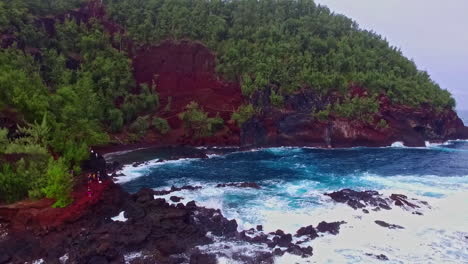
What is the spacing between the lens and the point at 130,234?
72.3 ft

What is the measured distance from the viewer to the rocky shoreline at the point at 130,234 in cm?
2022

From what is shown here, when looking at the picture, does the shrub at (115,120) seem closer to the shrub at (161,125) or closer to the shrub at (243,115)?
the shrub at (161,125)

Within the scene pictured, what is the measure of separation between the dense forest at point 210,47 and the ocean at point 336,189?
851 cm

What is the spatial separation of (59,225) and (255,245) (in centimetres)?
1142

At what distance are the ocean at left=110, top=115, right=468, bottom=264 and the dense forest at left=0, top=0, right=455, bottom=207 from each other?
8.51 m

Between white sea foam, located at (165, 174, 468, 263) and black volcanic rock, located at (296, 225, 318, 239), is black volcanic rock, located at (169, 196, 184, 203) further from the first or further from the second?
black volcanic rock, located at (296, 225, 318, 239)

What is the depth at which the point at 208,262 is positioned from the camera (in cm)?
1998

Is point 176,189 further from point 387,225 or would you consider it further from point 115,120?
point 115,120

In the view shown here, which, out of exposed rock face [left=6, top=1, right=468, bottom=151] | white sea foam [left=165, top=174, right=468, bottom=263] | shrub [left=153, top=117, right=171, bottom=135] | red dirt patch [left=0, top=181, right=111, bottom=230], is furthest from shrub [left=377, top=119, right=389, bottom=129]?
red dirt patch [left=0, top=181, right=111, bottom=230]

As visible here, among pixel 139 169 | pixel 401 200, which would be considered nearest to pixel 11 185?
pixel 139 169

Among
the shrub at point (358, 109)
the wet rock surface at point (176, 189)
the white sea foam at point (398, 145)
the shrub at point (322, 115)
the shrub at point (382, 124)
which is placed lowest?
the wet rock surface at point (176, 189)

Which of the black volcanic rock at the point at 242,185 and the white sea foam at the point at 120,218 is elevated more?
the black volcanic rock at the point at 242,185

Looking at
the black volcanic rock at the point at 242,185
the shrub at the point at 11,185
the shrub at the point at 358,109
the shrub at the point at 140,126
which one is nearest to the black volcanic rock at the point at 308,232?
the black volcanic rock at the point at 242,185

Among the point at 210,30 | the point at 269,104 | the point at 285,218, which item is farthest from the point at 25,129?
the point at 210,30
